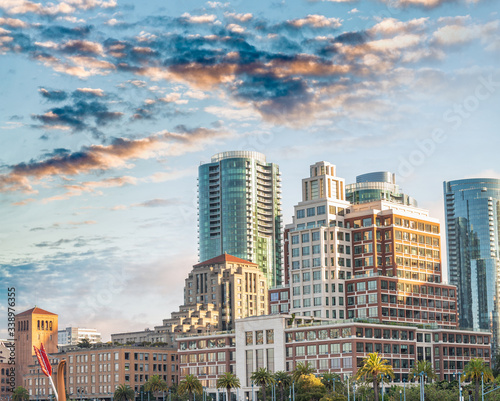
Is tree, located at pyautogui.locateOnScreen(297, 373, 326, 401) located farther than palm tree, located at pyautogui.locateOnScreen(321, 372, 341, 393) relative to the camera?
No

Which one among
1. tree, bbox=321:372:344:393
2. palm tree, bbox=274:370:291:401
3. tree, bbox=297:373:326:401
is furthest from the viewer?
palm tree, bbox=274:370:291:401

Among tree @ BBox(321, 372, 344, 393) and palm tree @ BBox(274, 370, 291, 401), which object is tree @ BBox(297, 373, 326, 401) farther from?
palm tree @ BBox(274, 370, 291, 401)

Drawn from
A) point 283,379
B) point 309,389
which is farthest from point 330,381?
point 309,389

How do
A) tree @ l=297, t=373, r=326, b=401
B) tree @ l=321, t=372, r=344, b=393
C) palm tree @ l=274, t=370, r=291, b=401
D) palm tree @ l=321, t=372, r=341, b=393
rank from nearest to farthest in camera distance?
tree @ l=297, t=373, r=326, b=401 → tree @ l=321, t=372, r=344, b=393 → palm tree @ l=321, t=372, r=341, b=393 → palm tree @ l=274, t=370, r=291, b=401

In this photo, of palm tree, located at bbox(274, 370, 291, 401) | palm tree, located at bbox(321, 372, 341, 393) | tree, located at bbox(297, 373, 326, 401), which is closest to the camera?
tree, located at bbox(297, 373, 326, 401)

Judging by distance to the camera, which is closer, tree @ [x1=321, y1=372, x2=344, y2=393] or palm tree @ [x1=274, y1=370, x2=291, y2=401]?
tree @ [x1=321, y1=372, x2=344, y2=393]

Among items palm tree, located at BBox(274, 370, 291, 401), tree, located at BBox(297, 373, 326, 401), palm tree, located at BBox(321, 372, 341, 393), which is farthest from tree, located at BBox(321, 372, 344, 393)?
palm tree, located at BBox(274, 370, 291, 401)

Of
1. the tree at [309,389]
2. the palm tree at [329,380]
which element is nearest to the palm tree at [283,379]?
the palm tree at [329,380]

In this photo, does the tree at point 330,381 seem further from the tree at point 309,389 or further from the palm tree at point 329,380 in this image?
the tree at point 309,389

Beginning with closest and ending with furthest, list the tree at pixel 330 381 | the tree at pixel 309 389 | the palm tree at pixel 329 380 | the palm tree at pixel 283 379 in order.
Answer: the tree at pixel 309 389 < the tree at pixel 330 381 < the palm tree at pixel 329 380 < the palm tree at pixel 283 379

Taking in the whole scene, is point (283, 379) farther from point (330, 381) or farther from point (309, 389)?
point (309, 389)

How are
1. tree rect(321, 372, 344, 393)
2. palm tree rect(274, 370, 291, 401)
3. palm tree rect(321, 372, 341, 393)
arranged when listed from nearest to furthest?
tree rect(321, 372, 344, 393)
palm tree rect(321, 372, 341, 393)
palm tree rect(274, 370, 291, 401)

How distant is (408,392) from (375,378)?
17.5 metres

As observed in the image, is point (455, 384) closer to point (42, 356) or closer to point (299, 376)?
point (299, 376)
